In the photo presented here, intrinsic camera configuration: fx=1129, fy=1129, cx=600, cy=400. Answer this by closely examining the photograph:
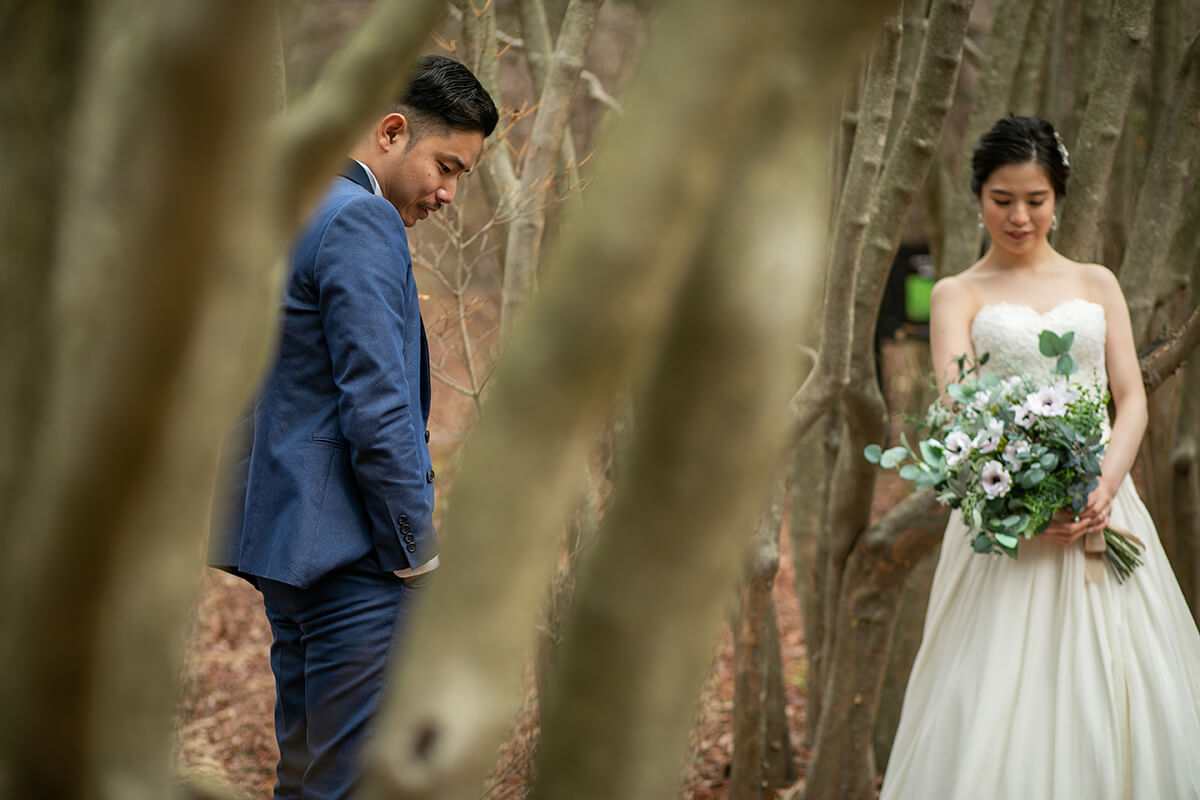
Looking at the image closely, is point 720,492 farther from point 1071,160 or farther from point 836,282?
point 1071,160

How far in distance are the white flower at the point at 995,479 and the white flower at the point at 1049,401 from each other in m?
0.22

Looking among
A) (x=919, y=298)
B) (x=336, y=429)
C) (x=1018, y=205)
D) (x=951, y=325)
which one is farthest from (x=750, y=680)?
(x=919, y=298)

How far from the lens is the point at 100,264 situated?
0.66 meters

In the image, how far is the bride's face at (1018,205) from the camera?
3961 millimetres

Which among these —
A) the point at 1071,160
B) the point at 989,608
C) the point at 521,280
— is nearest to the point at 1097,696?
the point at 989,608

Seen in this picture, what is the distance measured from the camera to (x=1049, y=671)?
3891 mm

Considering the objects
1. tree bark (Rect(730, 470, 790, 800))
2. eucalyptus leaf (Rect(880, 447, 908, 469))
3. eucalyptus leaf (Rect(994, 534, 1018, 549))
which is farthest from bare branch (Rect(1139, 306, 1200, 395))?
tree bark (Rect(730, 470, 790, 800))

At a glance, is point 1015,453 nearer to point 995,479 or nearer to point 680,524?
point 995,479

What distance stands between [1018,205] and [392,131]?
2344 mm

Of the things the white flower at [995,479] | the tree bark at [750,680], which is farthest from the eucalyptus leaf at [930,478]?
the tree bark at [750,680]

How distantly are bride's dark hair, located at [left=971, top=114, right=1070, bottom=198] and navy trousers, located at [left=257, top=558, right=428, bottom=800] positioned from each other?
2631 millimetres

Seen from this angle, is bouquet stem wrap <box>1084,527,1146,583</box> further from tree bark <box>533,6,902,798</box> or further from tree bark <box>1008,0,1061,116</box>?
tree bark <box>533,6,902,798</box>

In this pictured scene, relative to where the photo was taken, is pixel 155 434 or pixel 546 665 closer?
pixel 155 434

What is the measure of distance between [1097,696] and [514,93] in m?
8.19
